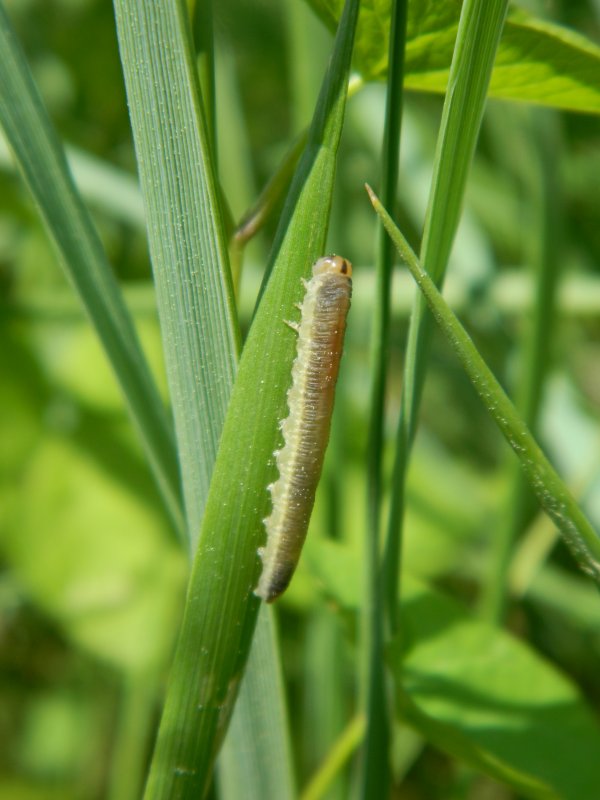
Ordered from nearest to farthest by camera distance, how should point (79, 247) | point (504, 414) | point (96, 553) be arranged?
point (504, 414)
point (79, 247)
point (96, 553)

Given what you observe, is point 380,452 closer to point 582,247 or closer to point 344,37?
point 344,37

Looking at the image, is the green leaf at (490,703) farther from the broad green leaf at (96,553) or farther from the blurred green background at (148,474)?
the broad green leaf at (96,553)

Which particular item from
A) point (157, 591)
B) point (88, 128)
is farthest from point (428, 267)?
point (88, 128)

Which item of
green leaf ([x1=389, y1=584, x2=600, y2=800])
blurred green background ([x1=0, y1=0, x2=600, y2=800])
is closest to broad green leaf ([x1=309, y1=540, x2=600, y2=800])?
green leaf ([x1=389, y1=584, x2=600, y2=800])

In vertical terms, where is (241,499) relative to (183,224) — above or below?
below

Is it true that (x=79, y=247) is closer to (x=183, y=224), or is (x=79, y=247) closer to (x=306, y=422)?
(x=183, y=224)

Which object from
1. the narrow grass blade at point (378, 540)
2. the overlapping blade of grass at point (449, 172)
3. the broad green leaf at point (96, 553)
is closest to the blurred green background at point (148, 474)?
the broad green leaf at point (96, 553)

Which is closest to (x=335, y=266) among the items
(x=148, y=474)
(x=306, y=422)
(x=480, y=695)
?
(x=306, y=422)
